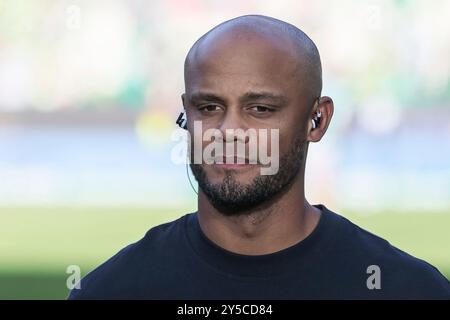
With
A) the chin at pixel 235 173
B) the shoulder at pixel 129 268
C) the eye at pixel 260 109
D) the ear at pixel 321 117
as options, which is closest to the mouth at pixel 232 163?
the chin at pixel 235 173

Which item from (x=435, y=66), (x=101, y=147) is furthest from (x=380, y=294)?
(x=435, y=66)

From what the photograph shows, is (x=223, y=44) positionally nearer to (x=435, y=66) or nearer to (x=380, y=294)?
(x=380, y=294)

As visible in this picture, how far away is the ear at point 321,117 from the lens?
301cm

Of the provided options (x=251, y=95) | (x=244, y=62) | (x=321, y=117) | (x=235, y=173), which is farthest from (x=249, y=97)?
(x=321, y=117)

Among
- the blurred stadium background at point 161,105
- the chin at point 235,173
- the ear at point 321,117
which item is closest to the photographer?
the chin at point 235,173

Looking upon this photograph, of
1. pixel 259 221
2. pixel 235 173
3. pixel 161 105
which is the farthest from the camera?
pixel 161 105

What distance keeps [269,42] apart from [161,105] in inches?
461

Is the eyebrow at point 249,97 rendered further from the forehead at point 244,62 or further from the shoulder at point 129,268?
the shoulder at point 129,268

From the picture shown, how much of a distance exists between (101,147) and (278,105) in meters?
11.1

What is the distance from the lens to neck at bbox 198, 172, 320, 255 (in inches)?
→ 117

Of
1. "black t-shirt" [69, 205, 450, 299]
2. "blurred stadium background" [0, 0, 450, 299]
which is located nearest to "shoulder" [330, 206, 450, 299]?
"black t-shirt" [69, 205, 450, 299]

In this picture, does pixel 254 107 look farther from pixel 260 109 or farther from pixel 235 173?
pixel 235 173

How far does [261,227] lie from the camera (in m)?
2.96
